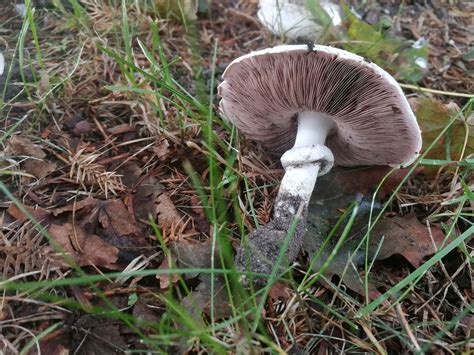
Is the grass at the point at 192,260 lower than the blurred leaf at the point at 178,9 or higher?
lower

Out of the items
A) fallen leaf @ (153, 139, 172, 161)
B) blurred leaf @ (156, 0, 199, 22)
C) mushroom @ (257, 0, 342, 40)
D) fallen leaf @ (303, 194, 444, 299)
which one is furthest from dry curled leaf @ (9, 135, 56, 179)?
mushroom @ (257, 0, 342, 40)

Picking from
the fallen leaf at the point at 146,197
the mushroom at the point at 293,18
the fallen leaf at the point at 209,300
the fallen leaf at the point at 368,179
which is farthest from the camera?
the mushroom at the point at 293,18

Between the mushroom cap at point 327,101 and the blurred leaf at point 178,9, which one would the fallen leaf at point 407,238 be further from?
the blurred leaf at point 178,9

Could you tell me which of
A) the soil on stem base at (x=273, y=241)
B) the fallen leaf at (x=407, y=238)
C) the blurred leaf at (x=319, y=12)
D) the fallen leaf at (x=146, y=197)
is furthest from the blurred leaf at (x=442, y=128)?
the fallen leaf at (x=146, y=197)

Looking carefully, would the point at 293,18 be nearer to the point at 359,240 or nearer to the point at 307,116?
the point at 307,116

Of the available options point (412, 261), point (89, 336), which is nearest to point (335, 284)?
point (412, 261)

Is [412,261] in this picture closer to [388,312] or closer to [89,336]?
[388,312]

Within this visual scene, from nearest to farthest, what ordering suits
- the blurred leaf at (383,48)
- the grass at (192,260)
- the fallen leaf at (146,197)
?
the grass at (192,260) → the fallen leaf at (146,197) → the blurred leaf at (383,48)
